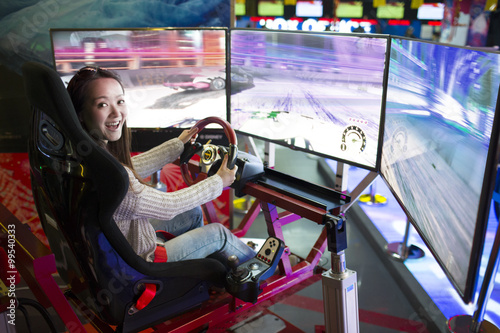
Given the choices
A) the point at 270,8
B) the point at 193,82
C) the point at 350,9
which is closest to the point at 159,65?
the point at 193,82

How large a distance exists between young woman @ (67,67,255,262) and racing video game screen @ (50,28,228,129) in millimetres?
987

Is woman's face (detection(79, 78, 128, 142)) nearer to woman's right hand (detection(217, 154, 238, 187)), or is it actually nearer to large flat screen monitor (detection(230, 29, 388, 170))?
woman's right hand (detection(217, 154, 238, 187))

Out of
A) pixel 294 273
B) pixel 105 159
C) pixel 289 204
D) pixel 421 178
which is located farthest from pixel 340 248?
pixel 105 159

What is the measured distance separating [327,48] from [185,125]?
1.10 metres

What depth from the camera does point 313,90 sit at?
223 centimetres

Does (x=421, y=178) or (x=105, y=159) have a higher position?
(x=105, y=159)

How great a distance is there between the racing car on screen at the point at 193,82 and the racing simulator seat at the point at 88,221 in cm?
138

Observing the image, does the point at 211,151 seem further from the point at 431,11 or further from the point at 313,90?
the point at 431,11

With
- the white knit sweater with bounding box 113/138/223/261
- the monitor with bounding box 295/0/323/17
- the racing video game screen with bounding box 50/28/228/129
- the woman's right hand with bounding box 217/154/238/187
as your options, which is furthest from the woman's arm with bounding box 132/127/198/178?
the monitor with bounding box 295/0/323/17

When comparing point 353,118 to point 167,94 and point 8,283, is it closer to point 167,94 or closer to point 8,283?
point 167,94

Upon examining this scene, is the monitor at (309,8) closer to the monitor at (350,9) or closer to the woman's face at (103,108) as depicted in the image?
the monitor at (350,9)

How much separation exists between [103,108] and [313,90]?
110 centimetres

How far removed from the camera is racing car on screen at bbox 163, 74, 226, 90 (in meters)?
2.71

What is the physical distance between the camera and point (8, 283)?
4.75 feet
